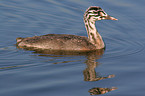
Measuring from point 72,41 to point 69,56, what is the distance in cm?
79

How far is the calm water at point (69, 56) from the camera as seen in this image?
33.1 feet

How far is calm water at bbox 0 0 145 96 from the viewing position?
33.1 ft

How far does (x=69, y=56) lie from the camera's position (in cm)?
1321

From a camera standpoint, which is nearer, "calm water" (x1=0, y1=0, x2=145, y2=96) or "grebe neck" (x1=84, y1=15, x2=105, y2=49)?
"calm water" (x1=0, y1=0, x2=145, y2=96)

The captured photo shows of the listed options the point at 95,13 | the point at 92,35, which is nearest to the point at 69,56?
the point at 92,35

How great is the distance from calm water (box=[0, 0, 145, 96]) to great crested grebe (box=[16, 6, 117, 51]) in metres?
0.49

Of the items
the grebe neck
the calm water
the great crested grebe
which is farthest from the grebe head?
the calm water

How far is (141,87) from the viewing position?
10195 millimetres

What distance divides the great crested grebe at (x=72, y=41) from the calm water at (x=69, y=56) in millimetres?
486

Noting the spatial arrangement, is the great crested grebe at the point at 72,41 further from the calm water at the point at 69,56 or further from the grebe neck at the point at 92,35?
the calm water at the point at 69,56

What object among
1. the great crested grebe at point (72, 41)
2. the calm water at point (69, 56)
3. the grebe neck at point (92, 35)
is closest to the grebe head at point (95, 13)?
the great crested grebe at point (72, 41)

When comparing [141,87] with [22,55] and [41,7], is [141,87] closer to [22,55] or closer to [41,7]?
[22,55]

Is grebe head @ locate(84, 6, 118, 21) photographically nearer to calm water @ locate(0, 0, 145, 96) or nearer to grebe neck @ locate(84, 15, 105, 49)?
grebe neck @ locate(84, 15, 105, 49)

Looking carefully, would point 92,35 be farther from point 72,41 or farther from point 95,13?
point 72,41
